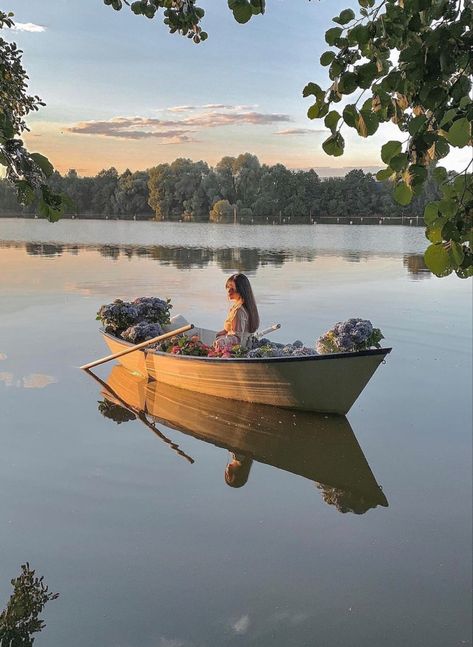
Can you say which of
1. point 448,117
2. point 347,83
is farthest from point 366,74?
point 448,117

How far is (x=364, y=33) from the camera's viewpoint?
1.82 metres

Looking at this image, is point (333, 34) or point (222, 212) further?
point (222, 212)

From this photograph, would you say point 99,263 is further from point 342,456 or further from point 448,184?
point 448,184

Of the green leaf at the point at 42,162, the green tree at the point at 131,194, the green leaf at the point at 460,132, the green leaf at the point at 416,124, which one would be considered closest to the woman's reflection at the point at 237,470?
the green leaf at the point at 42,162

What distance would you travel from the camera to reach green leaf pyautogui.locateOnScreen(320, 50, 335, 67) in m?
1.77

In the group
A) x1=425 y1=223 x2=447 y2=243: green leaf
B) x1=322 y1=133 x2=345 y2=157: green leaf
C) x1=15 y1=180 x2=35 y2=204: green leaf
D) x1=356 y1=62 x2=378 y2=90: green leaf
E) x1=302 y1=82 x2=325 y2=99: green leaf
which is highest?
x1=356 y1=62 x2=378 y2=90: green leaf

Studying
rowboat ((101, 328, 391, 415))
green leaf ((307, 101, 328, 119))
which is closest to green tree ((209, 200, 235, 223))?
rowboat ((101, 328, 391, 415))

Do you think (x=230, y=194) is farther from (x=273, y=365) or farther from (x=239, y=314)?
(x=273, y=365)

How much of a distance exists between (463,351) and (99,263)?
65.0 ft

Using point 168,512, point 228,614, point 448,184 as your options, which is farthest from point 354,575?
point 448,184

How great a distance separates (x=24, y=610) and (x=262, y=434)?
12.4ft

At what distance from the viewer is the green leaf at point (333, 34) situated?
1811mm

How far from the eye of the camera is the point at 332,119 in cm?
171

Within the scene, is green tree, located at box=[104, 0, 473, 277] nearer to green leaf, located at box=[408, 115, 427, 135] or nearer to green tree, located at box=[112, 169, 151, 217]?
green leaf, located at box=[408, 115, 427, 135]
